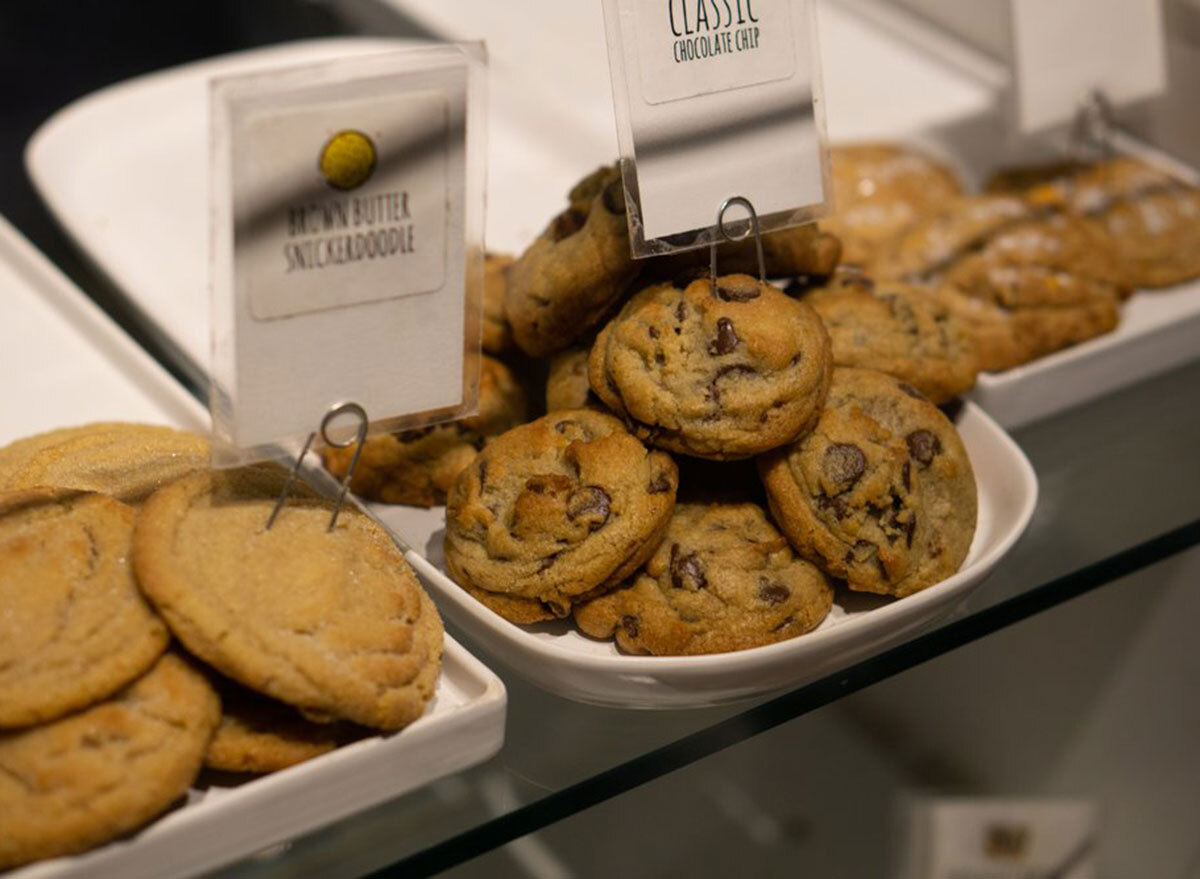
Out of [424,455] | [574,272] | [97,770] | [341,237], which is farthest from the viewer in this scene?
[424,455]

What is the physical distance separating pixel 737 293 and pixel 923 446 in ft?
0.78

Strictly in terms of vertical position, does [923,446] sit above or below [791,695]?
above

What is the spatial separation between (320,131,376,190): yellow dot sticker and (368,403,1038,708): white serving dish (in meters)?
0.38

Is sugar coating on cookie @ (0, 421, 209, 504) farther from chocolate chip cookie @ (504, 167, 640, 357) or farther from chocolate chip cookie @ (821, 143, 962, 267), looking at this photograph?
chocolate chip cookie @ (821, 143, 962, 267)

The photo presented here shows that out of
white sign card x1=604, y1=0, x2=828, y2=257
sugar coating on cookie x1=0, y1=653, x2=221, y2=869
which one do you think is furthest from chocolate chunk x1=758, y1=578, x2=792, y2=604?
sugar coating on cookie x1=0, y1=653, x2=221, y2=869

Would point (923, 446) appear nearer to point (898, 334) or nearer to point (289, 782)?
point (898, 334)

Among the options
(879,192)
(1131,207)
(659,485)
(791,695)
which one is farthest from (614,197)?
(1131,207)

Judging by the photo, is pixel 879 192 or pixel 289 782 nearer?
pixel 289 782

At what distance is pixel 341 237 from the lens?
108 cm

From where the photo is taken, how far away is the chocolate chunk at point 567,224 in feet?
4.50

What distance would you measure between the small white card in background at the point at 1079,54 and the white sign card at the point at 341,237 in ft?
3.50

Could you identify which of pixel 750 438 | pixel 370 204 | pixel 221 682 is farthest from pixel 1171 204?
pixel 221 682

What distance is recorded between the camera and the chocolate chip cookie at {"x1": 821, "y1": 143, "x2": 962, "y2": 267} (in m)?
1.86

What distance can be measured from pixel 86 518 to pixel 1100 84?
5.01 ft
